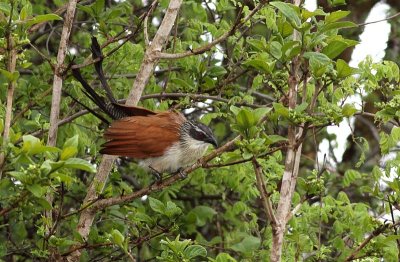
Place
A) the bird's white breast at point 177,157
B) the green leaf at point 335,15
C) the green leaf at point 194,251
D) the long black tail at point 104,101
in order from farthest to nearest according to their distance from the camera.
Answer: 1. the bird's white breast at point 177,157
2. the long black tail at point 104,101
3. the green leaf at point 194,251
4. the green leaf at point 335,15

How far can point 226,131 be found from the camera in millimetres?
8242

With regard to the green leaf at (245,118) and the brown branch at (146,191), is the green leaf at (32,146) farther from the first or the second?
the brown branch at (146,191)

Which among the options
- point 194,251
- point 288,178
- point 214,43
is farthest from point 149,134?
point 288,178

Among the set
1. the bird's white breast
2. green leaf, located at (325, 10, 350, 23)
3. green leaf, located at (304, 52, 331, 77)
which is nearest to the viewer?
green leaf, located at (304, 52, 331, 77)

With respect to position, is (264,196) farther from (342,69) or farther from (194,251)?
(342,69)

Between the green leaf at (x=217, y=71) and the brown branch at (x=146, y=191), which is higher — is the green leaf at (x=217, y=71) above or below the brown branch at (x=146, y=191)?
above

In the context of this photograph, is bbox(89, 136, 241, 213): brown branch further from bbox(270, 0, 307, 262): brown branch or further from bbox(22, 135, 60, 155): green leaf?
bbox(22, 135, 60, 155): green leaf

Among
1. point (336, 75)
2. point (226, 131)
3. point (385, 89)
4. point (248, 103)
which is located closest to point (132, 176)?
point (226, 131)

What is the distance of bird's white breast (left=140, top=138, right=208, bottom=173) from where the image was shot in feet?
19.5

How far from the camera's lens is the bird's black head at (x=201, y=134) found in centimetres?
597

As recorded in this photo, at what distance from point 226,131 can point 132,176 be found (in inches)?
42.9

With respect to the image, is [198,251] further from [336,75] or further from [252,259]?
[252,259]

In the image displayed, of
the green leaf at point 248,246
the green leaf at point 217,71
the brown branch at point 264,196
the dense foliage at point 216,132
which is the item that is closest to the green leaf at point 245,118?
the dense foliage at point 216,132

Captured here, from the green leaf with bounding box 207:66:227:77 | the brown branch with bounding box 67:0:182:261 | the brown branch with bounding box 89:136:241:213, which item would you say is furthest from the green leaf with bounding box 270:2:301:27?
the green leaf with bounding box 207:66:227:77
